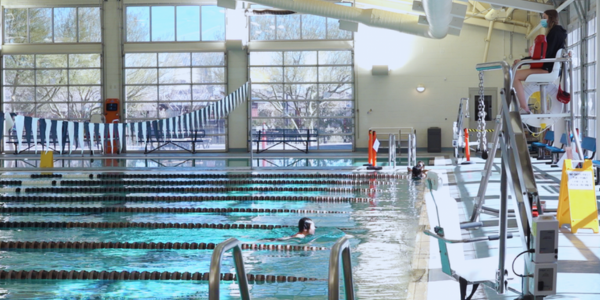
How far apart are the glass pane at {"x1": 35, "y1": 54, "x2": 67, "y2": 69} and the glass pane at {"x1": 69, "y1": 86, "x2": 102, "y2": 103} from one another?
2.91ft

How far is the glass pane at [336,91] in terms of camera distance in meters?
22.7

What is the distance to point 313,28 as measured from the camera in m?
22.6

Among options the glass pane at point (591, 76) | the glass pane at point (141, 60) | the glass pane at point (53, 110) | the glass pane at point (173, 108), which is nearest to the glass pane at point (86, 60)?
the glass pane at point (141, 60)

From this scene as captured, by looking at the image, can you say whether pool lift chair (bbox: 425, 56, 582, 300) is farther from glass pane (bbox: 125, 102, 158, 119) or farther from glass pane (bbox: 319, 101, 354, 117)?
glass pane (bbox: 125, 102, 158, 119)

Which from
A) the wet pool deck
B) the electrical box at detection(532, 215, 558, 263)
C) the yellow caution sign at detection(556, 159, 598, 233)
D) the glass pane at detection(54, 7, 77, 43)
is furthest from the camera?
the glass pane at detection(54, 7, 77, 43)

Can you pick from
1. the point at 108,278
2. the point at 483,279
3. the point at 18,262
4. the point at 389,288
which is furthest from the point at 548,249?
the point at 18,262

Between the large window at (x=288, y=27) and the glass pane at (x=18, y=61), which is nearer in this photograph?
the large window at (x=288, y=27)

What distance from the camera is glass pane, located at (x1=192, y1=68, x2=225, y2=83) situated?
22766mm

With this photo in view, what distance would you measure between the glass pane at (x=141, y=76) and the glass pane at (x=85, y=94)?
1057 millimetres

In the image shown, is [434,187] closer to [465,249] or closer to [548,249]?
[548,249]

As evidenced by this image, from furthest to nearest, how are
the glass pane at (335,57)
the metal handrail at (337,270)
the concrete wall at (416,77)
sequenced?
the glass pane at (335,57), the concrete wall at (416,77), the metal handrail at (337,270)

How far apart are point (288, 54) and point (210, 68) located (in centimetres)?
260

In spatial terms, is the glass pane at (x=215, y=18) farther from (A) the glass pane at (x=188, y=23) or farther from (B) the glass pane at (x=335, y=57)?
(B) the glass pane at (x=335, y=57)

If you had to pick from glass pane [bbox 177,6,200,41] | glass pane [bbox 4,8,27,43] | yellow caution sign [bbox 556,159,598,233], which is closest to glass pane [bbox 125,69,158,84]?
glass pane [bbox 177,6,200,41]
